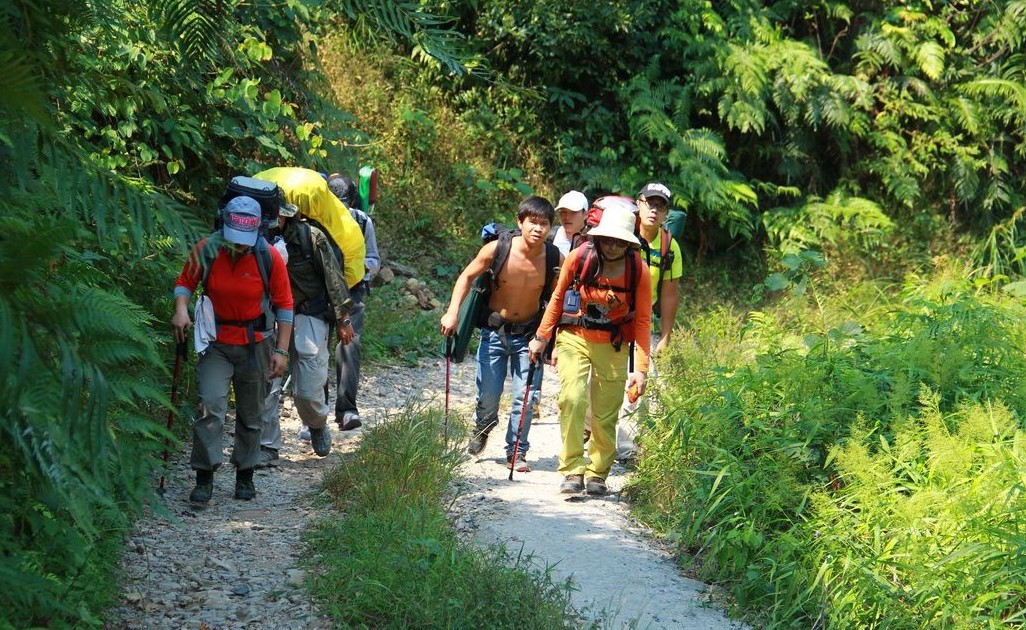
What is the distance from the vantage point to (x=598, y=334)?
21.7ft

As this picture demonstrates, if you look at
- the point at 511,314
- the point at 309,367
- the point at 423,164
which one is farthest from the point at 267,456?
the point at 423,164

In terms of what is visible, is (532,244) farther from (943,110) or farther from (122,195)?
(943,110)

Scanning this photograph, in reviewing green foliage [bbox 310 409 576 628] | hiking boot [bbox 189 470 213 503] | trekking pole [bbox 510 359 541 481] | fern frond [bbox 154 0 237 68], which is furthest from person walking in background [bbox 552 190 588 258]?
fern frond [bbox 154 0 237 68]

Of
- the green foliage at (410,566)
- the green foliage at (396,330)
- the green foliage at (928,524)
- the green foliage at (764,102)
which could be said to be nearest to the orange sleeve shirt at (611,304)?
the green foliage at (410,566)

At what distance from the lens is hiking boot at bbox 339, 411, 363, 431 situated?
8109mm

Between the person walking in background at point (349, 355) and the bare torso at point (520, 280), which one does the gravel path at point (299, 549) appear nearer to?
the person walking in background at point (349, 355)

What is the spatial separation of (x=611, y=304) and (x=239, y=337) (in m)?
2.21

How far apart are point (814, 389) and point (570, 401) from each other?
1464mm

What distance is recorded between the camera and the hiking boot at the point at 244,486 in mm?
6508

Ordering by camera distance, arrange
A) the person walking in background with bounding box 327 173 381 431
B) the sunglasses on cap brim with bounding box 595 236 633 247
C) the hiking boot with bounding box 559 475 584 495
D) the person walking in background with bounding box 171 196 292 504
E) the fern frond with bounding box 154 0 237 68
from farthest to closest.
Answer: the person walking in background with bounding box 327 173 381 431 → the hiking boot with bounding box 559 475 584 495 → the sunglasses on cap brim with bounding box 595 236 633 247 → the person walking in background with bounding box 171 196 292 504 → the fern frond with bounding box 154 0 237 68

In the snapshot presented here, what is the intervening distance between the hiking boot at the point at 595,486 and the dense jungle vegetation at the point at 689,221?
0.86 feet

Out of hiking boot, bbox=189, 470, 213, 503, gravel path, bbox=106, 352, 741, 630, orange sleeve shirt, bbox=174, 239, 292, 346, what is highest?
orange sleeve shirt, bbox=174, 239, 292, 346

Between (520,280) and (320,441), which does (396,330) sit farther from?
(520,280)

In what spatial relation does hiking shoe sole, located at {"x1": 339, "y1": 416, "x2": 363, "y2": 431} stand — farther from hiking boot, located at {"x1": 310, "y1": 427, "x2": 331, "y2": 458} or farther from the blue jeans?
the blue jeans
